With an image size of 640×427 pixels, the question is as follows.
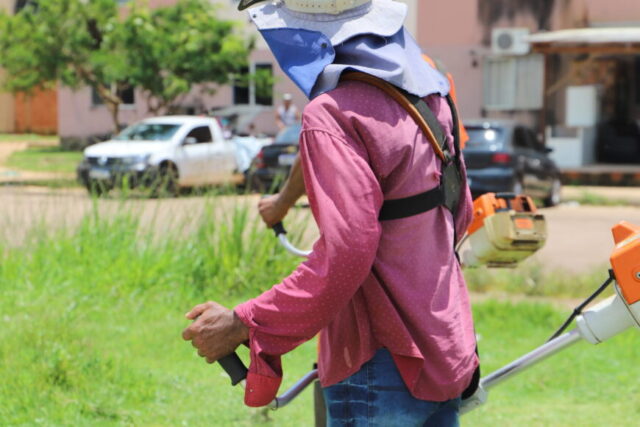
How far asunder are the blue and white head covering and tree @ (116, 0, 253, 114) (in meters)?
20.3

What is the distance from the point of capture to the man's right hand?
357 centimetres

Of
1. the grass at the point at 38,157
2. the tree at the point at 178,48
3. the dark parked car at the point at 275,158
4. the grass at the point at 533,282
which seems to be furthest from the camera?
the grass at the point at 38,157

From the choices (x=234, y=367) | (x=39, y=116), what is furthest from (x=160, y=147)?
(x=39, y=116)

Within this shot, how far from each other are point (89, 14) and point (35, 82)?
5.98ft

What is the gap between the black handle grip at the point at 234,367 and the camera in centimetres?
256

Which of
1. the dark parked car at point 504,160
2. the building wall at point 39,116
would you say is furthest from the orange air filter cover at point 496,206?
the building wall at point 39,116

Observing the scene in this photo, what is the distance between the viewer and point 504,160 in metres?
16.4

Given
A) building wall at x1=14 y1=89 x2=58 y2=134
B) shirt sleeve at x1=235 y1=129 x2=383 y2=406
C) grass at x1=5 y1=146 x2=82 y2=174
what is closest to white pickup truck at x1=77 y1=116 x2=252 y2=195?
grass at x1=5 y1=146 x2=82 y2=174

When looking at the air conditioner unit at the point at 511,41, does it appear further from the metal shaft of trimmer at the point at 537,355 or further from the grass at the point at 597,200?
the metal shaft of trimmer at the point at 537,355

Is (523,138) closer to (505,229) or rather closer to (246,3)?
(505,229)

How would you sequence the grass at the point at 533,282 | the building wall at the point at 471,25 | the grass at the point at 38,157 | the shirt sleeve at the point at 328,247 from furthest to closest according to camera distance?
the building wall at the point at 471,25, the grass at the point at 38,157, the grass at the point at 533,282, the shirt sleeve at the point at 328,247

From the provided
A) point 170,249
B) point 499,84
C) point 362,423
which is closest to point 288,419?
point 362,423

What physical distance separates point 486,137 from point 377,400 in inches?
572

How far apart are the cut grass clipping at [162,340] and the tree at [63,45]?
14.9 m
